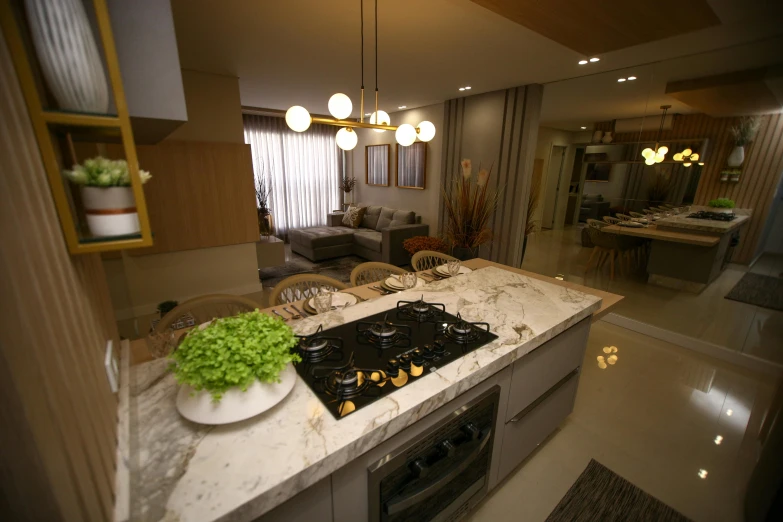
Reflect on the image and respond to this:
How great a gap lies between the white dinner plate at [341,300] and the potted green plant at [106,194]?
91cm

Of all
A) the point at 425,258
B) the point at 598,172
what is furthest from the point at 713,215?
the point at 425,258

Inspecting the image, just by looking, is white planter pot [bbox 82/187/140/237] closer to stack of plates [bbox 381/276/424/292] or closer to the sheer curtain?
stack of plates [bbox 381/276/424/292]

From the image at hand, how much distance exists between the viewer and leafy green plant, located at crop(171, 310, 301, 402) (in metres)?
0.77

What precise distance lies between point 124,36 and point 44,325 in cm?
68

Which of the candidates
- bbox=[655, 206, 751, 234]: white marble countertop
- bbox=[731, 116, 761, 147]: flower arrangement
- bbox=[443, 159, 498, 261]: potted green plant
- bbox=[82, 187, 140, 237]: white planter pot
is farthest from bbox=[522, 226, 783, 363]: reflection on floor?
bbox=[82, 187, 140, 237]: white planter pot

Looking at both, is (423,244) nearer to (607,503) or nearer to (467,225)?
(467,225)

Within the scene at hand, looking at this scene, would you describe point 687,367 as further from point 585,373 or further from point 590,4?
point 590,4

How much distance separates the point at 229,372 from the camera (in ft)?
2.53

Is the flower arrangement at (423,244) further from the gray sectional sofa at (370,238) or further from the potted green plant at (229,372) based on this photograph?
the potted green plant at (229,372)

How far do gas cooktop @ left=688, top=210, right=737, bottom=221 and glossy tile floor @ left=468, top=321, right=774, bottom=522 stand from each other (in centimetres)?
124

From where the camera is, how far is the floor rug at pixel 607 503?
61.2 inches

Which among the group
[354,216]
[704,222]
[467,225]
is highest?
[704,222]

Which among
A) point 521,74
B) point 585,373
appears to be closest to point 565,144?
point 521,74

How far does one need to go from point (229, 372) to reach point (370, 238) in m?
4.63
